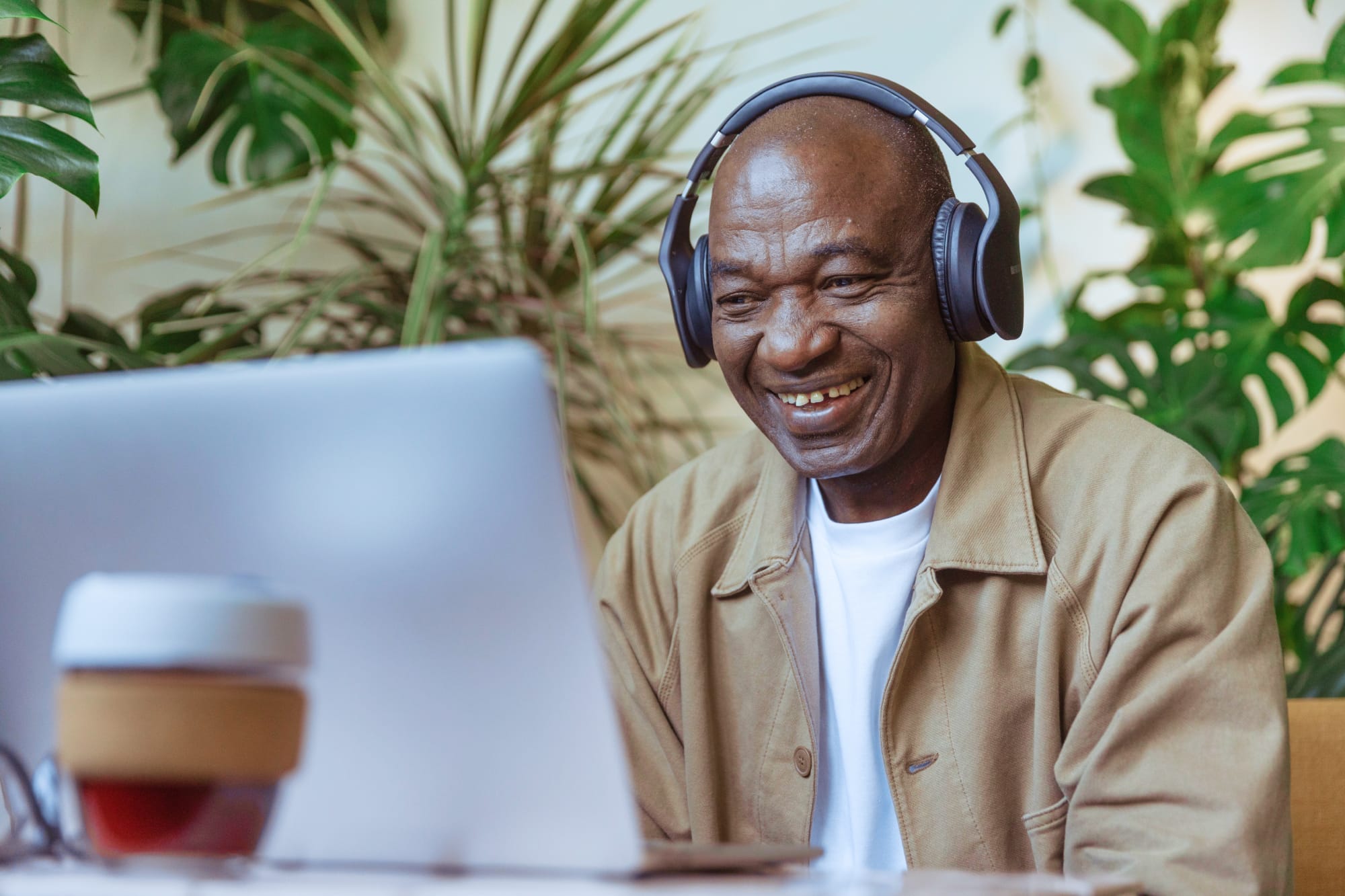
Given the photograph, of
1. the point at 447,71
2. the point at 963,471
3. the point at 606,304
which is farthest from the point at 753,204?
the point at 447,71

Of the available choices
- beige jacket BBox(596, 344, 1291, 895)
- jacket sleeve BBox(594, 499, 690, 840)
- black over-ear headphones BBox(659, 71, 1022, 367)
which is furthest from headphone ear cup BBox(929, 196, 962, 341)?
jacket sleeve BBox(594, 499, 690, 840)

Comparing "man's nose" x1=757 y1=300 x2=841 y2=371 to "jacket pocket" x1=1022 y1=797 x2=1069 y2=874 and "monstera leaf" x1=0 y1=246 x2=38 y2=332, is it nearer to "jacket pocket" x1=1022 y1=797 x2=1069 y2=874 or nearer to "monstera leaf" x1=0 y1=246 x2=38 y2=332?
"jacket pocket" x1=1022 y1=797 x2=1069 y2=874

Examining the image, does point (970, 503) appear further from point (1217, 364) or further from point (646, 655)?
point (1217, 364)

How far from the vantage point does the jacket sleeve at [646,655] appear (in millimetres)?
1293

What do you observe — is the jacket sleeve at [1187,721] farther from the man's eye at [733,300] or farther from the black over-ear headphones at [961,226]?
the man's eye at [733,300]

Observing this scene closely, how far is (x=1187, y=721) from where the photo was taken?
3.27ft

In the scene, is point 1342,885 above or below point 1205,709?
below

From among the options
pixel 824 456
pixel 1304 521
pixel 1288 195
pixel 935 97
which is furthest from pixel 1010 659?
pixel 935 97

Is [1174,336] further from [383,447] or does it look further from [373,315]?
[383,447]

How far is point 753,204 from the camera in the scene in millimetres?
1226

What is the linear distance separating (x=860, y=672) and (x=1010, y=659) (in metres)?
0.15

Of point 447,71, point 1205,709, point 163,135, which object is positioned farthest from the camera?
point 447,71

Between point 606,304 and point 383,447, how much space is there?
6.10 feet

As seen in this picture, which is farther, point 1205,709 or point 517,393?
point 1205,709
